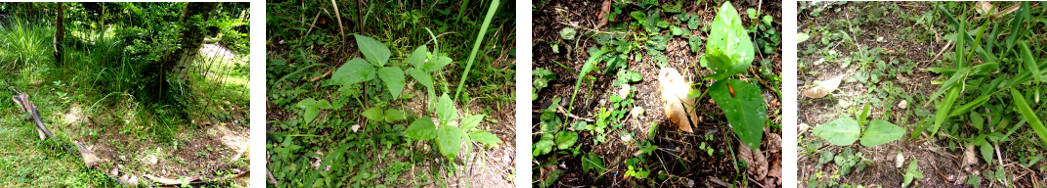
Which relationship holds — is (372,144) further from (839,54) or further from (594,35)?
(839,54)

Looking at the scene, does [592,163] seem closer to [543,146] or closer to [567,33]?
[543,146]

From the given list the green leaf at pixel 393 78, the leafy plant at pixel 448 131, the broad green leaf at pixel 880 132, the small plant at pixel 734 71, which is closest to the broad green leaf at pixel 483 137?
the leafy plant at pixel 448 131

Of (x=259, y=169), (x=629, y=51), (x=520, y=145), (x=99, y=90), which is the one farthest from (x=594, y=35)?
(x=99, y=90)

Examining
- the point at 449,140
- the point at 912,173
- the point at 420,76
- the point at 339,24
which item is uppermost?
the point at 339,24

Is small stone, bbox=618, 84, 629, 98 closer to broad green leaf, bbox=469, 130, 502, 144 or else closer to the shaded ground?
broad green leaf, bbox=469, 130, 502, 144

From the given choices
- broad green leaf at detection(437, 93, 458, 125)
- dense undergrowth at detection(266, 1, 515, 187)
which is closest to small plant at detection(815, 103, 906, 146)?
dense undergrowth at detection(266, 1, 515, 187)

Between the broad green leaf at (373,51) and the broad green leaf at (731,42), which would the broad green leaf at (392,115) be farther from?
the broad green leaf at (731,42)

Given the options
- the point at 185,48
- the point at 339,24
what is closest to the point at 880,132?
the point at 339,24
